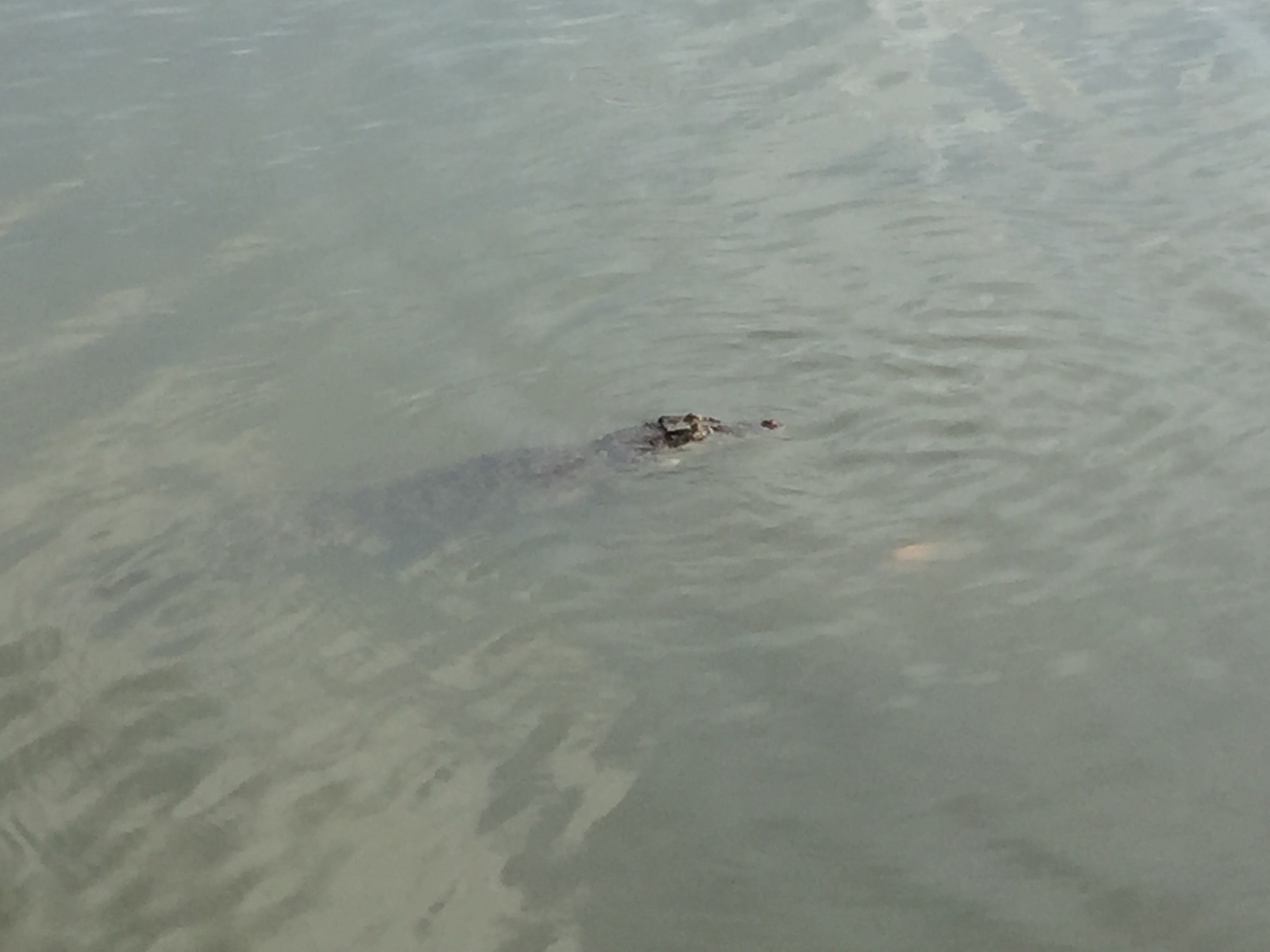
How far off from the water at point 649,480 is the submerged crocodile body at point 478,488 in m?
0.08

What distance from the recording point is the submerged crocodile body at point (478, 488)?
181 inches

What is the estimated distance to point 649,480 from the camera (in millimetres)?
4801

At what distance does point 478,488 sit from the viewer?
4734 millimetres

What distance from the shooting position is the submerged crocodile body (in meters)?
4.59

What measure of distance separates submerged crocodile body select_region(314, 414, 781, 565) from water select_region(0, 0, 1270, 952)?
0.26 ft

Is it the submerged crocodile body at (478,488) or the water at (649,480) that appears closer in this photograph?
the water at (649,480)

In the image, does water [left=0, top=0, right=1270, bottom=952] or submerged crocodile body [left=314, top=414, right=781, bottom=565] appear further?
submerged crocodile body [left=314, top=414, right=781, bottom=565]

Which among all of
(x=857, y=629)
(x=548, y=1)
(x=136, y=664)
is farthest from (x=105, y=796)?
(x=548, y=1)

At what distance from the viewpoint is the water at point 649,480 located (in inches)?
140

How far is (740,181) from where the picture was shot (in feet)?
20.7

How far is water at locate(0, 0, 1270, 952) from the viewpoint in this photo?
11.7 ft

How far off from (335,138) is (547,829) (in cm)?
418

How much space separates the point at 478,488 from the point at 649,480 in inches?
23.6

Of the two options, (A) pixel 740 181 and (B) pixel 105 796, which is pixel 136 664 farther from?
(A) pixel 740 181
